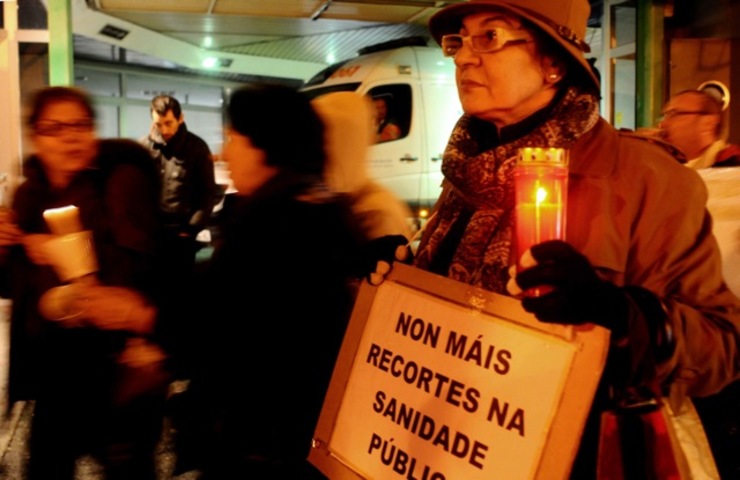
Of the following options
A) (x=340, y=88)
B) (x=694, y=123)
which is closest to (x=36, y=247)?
(x=694, y=123)

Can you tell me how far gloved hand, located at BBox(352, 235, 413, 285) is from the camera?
2.00 metres

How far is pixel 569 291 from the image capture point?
1.37m

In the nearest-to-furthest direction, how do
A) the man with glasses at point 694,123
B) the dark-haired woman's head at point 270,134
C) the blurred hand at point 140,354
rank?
1. the dark-haired woman's head at point 270,134
2. the blurred hand at point 140,354
3. the man with glasses at point 694,123

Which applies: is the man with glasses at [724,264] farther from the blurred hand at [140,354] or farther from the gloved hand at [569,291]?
the blurred hand at [140,354]

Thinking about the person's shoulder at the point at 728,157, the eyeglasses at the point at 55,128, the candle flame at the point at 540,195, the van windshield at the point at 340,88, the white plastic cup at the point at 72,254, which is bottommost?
the white plastic cup at the point at 72,254

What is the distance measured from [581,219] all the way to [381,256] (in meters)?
0.59

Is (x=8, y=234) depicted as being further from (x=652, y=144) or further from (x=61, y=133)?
(x=652, y=144)

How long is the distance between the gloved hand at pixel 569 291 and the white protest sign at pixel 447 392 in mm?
60

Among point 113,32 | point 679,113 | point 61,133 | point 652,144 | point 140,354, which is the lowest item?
point 140,354

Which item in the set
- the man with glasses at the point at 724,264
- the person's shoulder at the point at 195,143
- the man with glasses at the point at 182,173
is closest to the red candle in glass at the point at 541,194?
the man with glasses at the point at 724,264

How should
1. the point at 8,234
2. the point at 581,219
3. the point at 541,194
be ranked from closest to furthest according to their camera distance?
1. the point at 541,194
2. the point at 581,219
3. the point at 8,234

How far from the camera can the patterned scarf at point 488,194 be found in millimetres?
1780

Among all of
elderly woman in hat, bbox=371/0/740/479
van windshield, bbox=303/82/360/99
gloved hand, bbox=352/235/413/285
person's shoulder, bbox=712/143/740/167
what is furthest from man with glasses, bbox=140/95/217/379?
elderly woman in hat, bbox=371/0/740/479

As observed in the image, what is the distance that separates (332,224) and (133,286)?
3.81 feet
